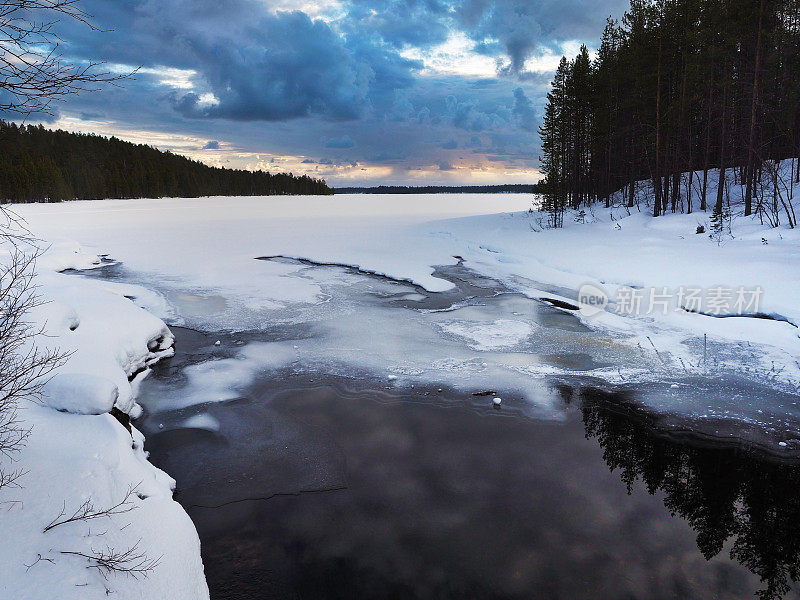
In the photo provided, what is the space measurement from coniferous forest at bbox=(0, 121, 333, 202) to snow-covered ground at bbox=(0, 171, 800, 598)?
2490 inches

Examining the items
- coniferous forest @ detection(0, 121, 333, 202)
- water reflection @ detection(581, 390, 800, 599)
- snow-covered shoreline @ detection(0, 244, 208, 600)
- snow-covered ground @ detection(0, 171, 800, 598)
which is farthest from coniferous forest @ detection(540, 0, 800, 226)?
coniferous forest @ detection(0, 121, 333, 202)

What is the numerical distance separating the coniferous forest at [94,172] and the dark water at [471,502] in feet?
258

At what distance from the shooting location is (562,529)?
4.91 metres

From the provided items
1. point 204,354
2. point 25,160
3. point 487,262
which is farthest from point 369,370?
point 25,160

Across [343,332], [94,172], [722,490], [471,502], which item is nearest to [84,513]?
[471,502]

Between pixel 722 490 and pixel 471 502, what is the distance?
299 cm

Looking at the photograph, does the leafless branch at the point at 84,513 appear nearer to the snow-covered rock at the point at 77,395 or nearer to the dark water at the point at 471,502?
the dark water at the point at 471,502

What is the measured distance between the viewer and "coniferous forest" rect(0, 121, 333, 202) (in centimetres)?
7062

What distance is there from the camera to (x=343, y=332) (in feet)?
36.7

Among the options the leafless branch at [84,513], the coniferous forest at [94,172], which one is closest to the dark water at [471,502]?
the leafless branch at [84,513]

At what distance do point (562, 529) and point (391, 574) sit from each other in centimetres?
189

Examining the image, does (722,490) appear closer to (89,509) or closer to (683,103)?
(89,509)

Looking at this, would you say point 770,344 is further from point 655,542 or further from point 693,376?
point 655,542

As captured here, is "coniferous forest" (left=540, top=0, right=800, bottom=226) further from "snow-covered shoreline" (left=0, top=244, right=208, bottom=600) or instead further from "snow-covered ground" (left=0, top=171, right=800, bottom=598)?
"snow-covered shoreline" (left=0, top=244, right=208, bottom=600)
